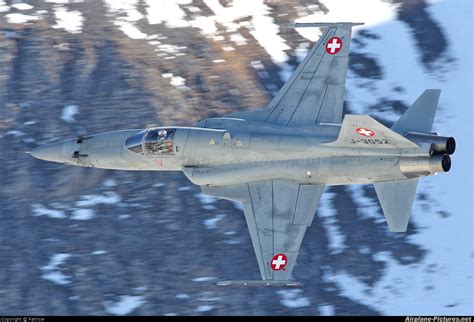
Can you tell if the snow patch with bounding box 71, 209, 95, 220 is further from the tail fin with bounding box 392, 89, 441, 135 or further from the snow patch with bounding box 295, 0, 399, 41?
the tail fin with bounding box 392, 89, 441, 135

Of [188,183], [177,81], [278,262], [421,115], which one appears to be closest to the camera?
[421,115]

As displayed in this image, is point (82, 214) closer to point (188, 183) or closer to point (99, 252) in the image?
point (99, 252)

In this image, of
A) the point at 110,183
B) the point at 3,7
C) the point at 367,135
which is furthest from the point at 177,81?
the point at 367,135

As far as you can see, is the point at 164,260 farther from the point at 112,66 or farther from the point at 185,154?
the point at 112,66

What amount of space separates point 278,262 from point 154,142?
5.46 m

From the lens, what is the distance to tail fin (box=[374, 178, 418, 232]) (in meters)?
38.7

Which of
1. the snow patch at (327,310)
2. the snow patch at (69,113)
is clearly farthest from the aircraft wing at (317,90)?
the snow patch at (69,113)

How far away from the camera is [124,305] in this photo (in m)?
42.9

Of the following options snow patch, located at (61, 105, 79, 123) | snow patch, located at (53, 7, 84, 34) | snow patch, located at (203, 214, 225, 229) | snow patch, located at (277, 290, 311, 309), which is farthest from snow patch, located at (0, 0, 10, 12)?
snow patch, located at (277, 290, 311, 309)

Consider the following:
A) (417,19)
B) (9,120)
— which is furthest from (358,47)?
(9,120)

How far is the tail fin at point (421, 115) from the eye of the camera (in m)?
38.6

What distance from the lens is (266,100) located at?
47.5m

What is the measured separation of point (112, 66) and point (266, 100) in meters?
6.07

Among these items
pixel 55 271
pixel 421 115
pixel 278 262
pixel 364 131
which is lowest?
pixel 55 271
